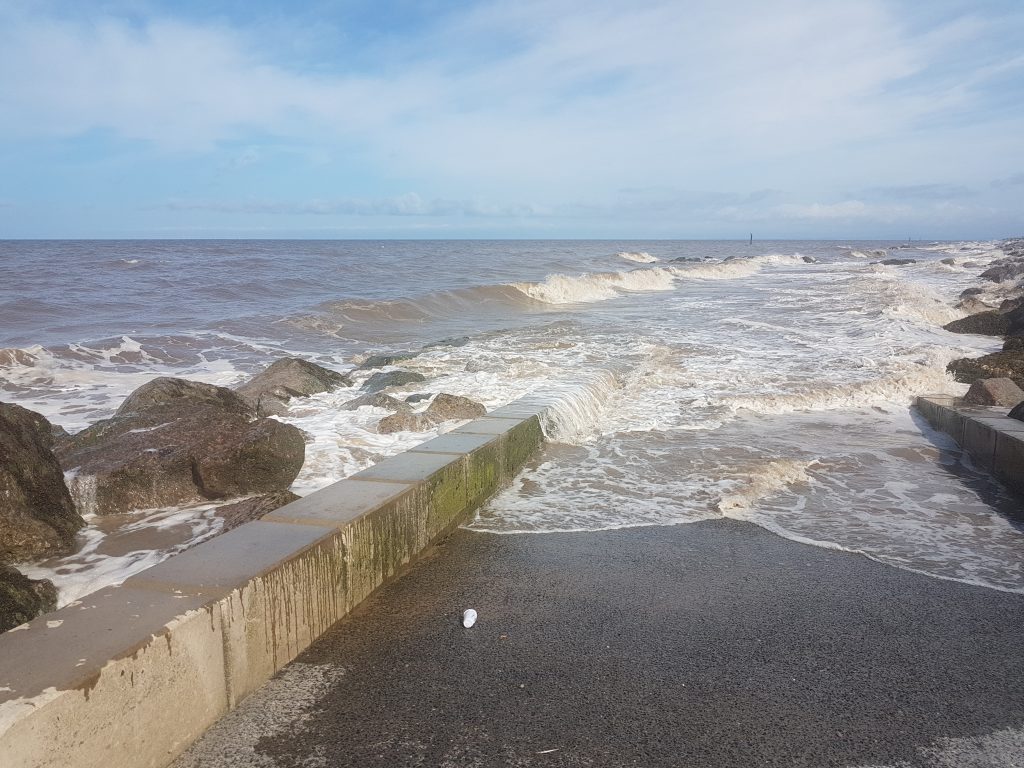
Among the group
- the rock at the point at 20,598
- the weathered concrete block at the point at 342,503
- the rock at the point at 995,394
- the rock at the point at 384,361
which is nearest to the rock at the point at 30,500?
the rock at the point at 20,598

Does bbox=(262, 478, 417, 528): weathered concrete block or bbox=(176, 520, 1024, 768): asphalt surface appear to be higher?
bbox=(262, 478, 417, 528): weathered concrete block

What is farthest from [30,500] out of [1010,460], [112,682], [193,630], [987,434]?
[987,434]

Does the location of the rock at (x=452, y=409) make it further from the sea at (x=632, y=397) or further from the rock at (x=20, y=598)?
the rock at (x=20, y=598)

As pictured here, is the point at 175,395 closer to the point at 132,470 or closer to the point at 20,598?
the point at 132,470

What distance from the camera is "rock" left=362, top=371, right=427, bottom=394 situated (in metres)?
10.5

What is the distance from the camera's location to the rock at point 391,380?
1050cm

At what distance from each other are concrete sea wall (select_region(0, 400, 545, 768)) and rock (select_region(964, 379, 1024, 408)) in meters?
6.74

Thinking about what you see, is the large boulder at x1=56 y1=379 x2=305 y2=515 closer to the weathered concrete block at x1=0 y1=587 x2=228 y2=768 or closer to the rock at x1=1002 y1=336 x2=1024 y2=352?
the weathered concrete block at x1=0 y1=587 x2=228 y2=768

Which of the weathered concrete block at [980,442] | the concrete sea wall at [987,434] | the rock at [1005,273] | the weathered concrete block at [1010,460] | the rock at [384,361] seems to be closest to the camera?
the weathered concrete block at [1010,460]

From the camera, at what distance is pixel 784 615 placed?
3619mm

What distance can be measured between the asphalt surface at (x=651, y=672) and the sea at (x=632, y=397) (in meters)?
0.73

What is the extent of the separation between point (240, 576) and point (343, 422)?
5.49 m

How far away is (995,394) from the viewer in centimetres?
800

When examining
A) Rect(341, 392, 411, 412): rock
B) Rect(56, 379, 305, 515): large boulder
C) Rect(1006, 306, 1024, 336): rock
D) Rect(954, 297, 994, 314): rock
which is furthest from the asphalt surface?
Rect(954, 297, 994, 314): rock
